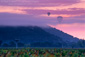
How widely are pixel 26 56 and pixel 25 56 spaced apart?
4.0 inches

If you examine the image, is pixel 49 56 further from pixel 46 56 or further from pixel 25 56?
pixel 25 56

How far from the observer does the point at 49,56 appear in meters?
24.8

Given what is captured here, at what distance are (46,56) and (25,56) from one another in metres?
1.98

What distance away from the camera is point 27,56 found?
2567 cm

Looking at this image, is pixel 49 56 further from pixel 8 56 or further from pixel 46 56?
pixel 8 56

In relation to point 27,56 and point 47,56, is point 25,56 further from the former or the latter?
point 47,56

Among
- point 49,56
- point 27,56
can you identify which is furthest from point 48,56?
point 27,56

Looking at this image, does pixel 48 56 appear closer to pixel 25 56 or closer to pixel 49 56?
pixel 49 56

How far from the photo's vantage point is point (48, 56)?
81.4 ft

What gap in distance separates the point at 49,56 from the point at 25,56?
222cm

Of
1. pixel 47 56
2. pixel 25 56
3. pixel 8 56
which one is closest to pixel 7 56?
pixel 8 56

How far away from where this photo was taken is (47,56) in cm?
2491

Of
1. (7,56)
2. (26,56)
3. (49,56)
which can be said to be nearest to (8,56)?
(7,56)

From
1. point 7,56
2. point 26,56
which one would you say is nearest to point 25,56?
point 26,56
